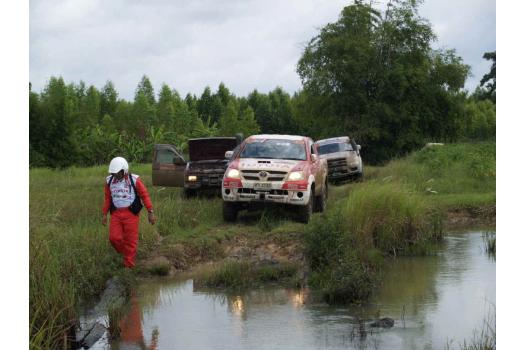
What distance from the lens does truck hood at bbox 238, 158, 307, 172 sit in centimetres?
1642

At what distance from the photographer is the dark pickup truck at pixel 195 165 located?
2145 cm

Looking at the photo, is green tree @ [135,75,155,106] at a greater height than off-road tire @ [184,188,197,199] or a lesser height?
greater

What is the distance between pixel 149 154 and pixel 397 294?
5318 cm

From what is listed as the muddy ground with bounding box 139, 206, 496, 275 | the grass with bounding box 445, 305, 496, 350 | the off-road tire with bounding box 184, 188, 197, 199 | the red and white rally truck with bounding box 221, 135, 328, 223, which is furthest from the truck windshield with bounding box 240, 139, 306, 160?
the grass with bounding box 445, 305, 496, 350

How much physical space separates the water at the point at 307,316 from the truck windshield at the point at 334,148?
17.3 meters

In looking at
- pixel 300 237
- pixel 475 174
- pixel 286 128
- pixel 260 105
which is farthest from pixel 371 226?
pixel 260 105

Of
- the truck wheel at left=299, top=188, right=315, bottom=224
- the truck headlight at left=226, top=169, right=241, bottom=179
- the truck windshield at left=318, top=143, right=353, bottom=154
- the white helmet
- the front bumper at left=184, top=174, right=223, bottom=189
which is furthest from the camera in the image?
the truck windshield at left=318, top=143, right=353, bottom=154

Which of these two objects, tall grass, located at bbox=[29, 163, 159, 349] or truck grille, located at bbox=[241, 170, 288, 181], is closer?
tall grass, located at bbox=[29, 163, 159, 349]

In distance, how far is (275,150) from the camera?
695 inches

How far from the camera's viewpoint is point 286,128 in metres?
90.1

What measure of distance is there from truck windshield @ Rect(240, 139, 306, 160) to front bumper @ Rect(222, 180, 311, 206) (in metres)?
1.20

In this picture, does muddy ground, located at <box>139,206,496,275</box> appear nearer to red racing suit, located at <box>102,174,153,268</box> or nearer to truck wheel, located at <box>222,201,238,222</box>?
red racing suit, located at <box>102,174,153,268</box>

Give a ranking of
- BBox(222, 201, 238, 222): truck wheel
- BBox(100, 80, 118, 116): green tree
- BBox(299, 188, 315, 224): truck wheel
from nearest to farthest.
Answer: BBox(299, 188, 315, 224): truck wheel < BBox(222, 201, 238, 222): truck wheel < BBox(100, 80, 118, 116): green tree
